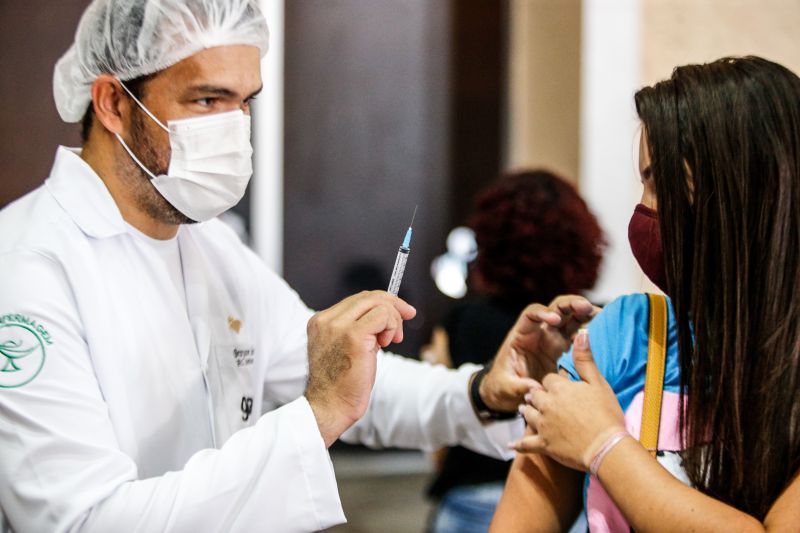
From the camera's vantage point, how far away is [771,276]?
115 centimetres

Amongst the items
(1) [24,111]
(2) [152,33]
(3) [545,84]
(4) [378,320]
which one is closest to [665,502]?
(4) [378,320]

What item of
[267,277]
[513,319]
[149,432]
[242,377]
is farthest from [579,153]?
[149,432]

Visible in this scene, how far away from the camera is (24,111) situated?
3.57 m

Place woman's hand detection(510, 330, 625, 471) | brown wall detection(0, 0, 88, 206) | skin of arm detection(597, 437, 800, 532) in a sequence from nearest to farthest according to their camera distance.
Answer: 1. skin of arm detection(597, 437, 800, 532)
2. woman's hand detection(510, 330, 625, 471)
3. brown wall detection(0, 0, 88, 206)

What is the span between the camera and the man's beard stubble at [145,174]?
152 centimetres

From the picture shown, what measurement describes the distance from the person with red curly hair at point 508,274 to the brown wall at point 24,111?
2.11 metres

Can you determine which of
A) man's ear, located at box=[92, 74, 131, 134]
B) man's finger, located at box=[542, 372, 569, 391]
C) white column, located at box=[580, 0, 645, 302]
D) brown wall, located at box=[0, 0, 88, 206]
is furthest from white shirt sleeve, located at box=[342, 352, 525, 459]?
brown wall, located at box=[0, 0, 88, 206]

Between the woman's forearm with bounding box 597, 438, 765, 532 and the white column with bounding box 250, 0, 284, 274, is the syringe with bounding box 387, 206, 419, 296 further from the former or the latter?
the white column with bounding box 250, 0, 284, 274

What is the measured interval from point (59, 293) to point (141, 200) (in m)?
0.28

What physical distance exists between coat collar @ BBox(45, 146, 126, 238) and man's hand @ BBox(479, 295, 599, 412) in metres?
0.77

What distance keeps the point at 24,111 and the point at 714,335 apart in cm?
327

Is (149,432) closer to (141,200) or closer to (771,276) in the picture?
(141,200)

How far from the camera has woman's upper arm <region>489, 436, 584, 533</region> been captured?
1341mm

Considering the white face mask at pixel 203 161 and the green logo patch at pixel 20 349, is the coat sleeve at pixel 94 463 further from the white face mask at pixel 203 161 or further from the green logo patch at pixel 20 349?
the white face mask at pixel 203 161
